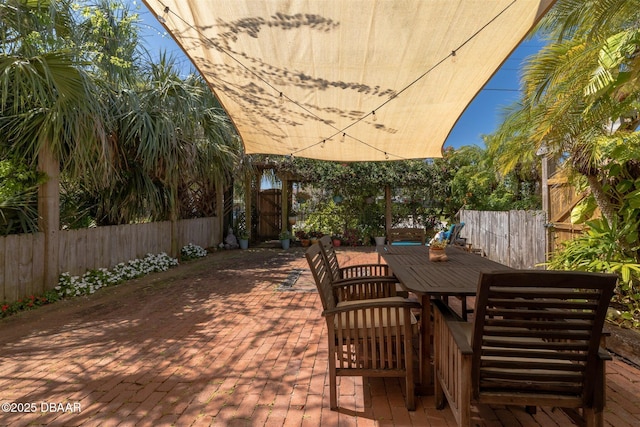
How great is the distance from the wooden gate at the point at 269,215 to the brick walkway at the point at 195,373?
683 centimetres

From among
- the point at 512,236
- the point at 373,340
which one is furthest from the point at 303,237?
the point at 373,340

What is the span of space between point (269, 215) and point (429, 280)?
9.42 metres

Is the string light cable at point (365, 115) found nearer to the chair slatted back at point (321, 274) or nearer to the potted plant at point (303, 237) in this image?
the chair slatted back at point (321, 274)

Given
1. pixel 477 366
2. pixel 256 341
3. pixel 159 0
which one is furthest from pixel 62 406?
pixel 159 0

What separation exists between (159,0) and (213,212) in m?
8.37

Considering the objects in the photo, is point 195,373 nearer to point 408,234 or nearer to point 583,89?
point 408,234

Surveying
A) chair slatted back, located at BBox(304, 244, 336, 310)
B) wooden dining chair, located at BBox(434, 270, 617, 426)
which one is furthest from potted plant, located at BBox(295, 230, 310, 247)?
wooden dining chair, located at BBox(434, 270, 617, 426)

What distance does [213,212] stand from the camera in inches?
390

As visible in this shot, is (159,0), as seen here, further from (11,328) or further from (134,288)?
(134,288)

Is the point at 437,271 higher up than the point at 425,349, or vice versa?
the point at 437,271

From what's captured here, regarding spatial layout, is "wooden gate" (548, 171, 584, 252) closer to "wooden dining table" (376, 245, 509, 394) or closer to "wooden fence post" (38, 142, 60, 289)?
"wooden dining table" (376, 245, 509, 394)

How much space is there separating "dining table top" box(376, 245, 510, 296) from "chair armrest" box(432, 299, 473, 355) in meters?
0.13

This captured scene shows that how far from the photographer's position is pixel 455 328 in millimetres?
1600

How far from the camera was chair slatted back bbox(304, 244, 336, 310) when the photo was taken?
202 cm
